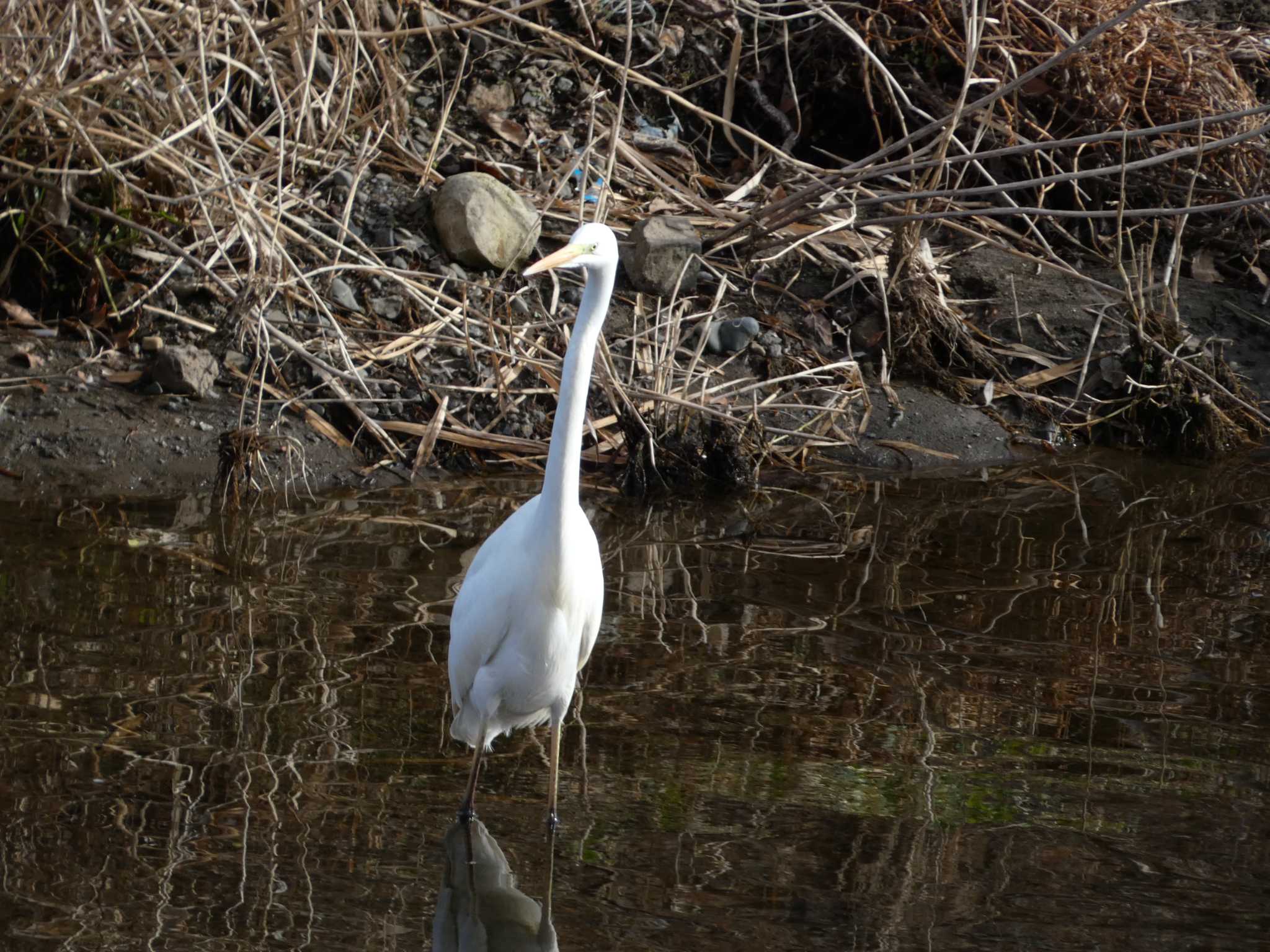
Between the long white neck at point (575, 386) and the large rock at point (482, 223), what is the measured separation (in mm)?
3499

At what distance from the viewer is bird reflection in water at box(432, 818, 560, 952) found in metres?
2.73

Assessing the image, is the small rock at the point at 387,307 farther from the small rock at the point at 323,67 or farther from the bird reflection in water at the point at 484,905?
the bird reflection in water at the point at 484,905

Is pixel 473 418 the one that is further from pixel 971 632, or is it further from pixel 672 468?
pixel 971 632

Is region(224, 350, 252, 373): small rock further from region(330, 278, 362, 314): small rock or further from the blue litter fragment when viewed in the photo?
the blue litter fragment

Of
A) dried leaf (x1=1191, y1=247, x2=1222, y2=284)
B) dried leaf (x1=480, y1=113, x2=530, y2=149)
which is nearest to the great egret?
dried leaf (x1=480, y1=113, x2=530, y2=149)

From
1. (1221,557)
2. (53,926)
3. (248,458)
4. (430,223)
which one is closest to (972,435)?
(1221,557)

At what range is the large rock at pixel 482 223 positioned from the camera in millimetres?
6254

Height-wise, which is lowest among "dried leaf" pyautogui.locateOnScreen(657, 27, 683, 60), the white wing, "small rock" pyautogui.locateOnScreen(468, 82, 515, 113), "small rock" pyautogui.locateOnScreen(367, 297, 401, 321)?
the white wing

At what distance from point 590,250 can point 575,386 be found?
0.88ft

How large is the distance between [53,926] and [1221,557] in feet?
13.8

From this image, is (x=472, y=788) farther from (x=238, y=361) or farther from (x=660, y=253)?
(x=660, y=253)

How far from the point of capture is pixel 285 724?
3424mm

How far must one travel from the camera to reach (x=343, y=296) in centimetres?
601

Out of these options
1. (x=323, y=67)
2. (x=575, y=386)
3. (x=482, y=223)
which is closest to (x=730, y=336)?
(x=482, y=223)
